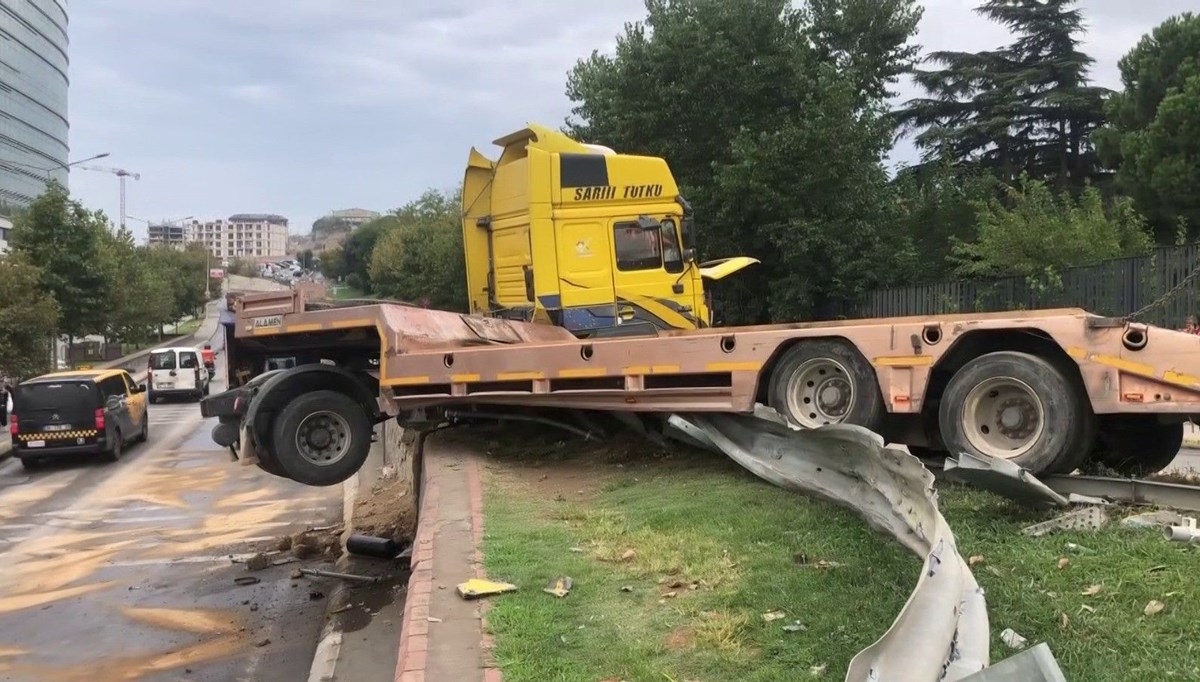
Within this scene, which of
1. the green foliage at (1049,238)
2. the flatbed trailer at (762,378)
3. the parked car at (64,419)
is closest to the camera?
the flatbed trailer at (762,378)

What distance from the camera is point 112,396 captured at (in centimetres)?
1945

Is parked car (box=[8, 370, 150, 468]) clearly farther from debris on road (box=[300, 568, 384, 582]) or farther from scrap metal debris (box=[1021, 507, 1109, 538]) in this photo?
scrap metal debris (box=[1021, 507, 1109, 538])

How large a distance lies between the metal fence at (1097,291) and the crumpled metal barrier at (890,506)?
776 centimetres

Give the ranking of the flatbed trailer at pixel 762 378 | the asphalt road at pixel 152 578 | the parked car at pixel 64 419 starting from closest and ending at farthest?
the flatbed trailer at pixel 762 378
the asphalt road at pixel 152 578
the parked car at pixel 64 419

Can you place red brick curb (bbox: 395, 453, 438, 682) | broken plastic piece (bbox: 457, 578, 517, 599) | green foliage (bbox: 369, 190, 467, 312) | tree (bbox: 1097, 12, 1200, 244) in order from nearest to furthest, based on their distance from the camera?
red brick curb (bbox: 395, 453, 438, 682)
broken plastic piece (bbox: 457, 578, 517, 599)
tree (bbox: 1097, 12, 1200, 244)
green foliage (bbox: 369, 190, 467, 312)

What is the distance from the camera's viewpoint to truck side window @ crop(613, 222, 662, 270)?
10727 mm

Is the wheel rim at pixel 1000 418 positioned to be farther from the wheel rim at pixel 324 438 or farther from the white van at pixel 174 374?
the white van at pixel 174 374

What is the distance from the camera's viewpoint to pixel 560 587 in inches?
195

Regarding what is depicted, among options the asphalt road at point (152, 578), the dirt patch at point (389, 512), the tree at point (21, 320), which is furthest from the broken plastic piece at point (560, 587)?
the tree at point (21, 320)

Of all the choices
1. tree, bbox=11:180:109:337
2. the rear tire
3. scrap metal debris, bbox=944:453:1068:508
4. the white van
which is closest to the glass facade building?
tree, bbox=11:180:109:337

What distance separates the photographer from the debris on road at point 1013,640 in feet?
11.9

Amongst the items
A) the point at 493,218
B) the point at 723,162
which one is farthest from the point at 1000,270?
the point at 493,218

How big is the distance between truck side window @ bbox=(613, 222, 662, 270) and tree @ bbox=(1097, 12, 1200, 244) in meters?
15.9

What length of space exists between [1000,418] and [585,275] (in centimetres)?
523
